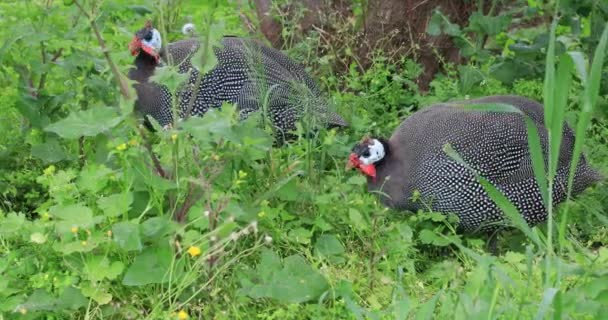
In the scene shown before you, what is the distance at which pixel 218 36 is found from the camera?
10.5 feet

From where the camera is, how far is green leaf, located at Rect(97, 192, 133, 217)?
339 cm

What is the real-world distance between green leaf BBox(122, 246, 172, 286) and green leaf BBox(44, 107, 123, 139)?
0.37 metres

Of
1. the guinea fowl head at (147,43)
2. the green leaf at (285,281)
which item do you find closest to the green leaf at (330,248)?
the green leaf at (285,281)

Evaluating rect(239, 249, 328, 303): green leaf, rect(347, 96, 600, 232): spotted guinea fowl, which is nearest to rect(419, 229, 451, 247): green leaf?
rect(347, 96, 600, 232): spotted guinea fowl

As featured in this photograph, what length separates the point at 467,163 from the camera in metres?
4.12

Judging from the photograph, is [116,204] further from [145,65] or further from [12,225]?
[145,65]

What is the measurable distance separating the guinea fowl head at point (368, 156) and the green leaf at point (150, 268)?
1.10 metres

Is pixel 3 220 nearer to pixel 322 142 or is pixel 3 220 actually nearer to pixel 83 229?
pixel 83 229

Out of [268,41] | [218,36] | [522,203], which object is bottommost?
[268,41]

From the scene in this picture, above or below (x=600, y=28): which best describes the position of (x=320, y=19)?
below

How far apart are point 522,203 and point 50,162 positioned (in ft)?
5.42

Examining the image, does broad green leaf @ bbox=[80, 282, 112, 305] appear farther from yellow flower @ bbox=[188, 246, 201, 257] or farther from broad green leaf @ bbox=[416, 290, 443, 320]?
broad green leaf @ bbox=[416, 290, 443, 320]

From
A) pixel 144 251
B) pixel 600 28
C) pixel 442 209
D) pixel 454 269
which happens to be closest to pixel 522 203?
pixel 442 209

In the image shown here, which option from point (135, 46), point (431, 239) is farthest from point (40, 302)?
point (135, 46)
